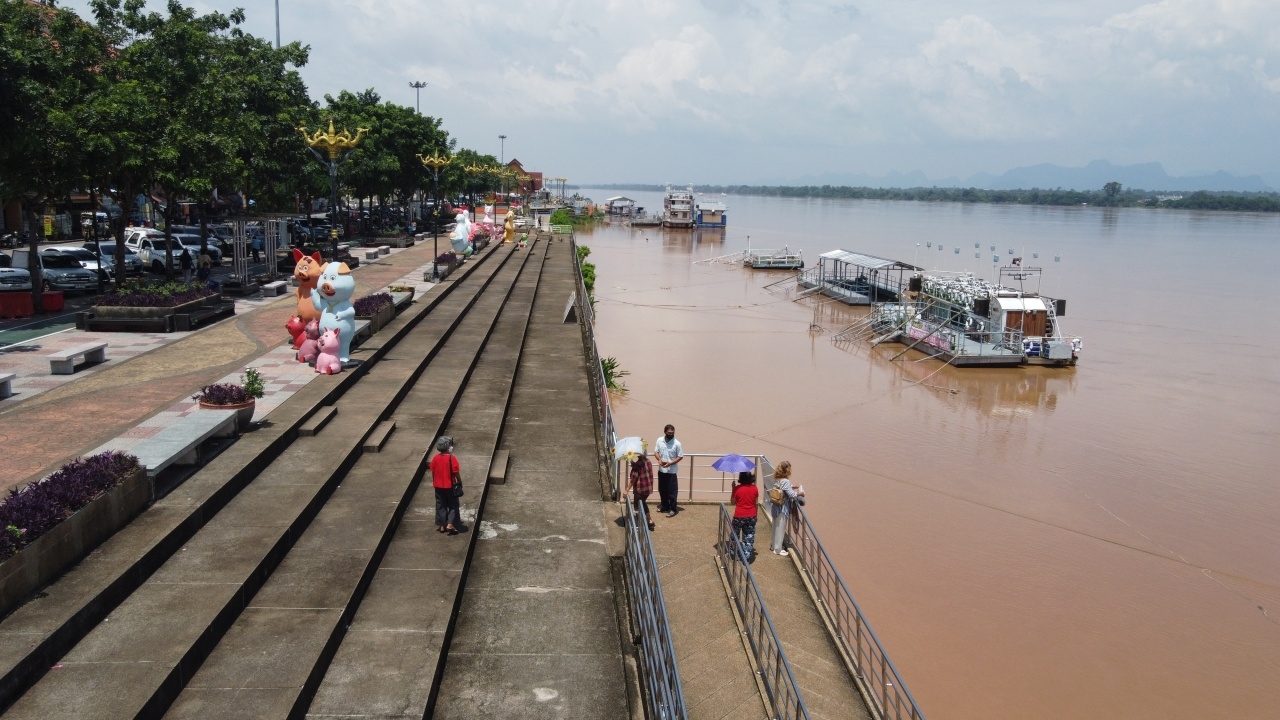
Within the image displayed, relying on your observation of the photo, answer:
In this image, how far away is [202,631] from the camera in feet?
22.0

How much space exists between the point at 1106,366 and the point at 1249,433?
790 centimetres

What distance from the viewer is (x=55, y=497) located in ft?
24.8

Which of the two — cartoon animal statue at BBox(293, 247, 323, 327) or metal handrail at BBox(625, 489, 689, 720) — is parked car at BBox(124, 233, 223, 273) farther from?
metal handrail at BBox(625, 489, 689, 720)

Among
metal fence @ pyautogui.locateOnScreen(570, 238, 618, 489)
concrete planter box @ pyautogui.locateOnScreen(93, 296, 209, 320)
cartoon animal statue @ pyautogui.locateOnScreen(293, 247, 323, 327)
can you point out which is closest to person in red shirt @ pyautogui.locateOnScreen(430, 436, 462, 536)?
metal fence @ pyautogui.locateOnScreen(570, 238, 618, 489)

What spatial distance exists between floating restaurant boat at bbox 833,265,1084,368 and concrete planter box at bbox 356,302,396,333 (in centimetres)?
1782

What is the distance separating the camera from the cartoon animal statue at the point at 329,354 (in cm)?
1423

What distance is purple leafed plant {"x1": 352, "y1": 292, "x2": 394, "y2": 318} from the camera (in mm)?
18125

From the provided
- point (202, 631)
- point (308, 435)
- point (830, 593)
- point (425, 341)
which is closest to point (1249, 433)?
point (830, 593)

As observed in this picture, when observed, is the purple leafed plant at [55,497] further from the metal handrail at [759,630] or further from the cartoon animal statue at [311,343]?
the cartoon animal statue at [311,343]

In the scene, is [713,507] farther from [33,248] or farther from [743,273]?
[743,273]

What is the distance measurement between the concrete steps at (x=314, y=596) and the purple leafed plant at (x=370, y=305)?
5.34 m

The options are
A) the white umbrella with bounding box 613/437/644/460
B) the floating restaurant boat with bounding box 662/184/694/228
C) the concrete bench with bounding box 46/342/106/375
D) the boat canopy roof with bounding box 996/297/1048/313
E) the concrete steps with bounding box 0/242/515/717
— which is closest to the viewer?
the concrete steps with bounding box 0/242/515/717

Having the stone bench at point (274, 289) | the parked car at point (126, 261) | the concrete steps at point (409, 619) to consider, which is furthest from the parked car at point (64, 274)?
the concrete steps at point (409, 619)

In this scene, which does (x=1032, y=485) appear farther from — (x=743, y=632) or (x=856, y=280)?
(x=856, y=280)
